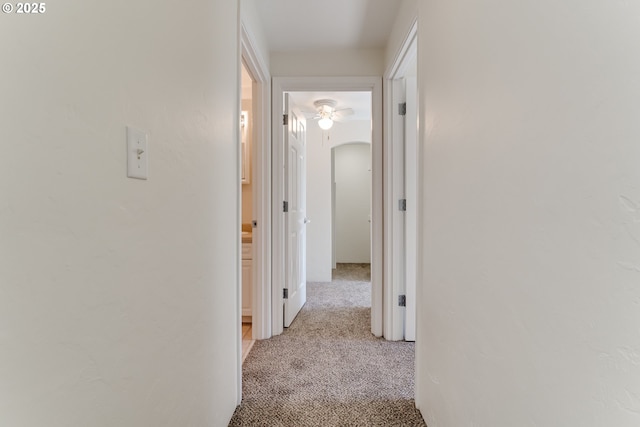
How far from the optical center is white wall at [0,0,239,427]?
508 mm

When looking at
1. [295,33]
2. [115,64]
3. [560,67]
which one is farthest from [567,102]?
[295,33]

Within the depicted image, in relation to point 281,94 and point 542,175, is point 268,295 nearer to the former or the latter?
point 281,94

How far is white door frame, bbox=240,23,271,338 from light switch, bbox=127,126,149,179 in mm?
1593

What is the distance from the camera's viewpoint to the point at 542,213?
69cm

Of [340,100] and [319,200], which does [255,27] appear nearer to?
[340,100]

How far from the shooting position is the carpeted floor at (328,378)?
5.15 ft

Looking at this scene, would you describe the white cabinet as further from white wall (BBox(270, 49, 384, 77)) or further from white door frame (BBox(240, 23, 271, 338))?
white wall (BBox(270, 49, 384, 77))

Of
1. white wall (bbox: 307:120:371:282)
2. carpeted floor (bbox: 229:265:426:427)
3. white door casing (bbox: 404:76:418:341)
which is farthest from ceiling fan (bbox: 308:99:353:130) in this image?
carpeted floor (bbox: 229:265:426:427)

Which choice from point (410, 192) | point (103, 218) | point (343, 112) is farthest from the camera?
point (343, 112)

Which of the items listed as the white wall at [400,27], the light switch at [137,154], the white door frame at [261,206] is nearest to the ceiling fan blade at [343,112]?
the white wall at [400,27]

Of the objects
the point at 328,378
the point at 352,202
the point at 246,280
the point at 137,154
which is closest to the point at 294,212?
the point at 246,280

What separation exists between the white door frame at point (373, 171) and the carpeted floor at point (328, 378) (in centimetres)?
26

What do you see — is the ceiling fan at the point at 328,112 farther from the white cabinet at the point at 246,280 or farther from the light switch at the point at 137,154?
the light switch at the point at 137,154

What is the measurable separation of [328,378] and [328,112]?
120 inches
